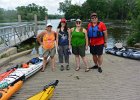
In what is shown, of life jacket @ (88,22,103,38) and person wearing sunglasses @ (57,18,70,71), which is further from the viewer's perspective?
person wearing sunglasses @ (57,18,70,71)

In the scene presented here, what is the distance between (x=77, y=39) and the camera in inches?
382

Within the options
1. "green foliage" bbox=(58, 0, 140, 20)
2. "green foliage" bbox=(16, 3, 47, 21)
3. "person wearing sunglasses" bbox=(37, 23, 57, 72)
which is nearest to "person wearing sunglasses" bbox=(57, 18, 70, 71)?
"person wearing sunglasses" bbox=(37, 23, 57, 72)

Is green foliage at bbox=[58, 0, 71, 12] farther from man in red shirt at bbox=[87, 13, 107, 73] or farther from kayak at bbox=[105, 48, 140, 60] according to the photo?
man in red shirt at bbox=[87, 13, 107, 73]

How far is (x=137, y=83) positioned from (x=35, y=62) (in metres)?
3.74

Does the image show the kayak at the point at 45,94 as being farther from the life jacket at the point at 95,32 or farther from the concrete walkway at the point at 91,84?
the life jacket at the point at 95,32

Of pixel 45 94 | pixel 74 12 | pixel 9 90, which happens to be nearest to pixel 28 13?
pixel 9 90

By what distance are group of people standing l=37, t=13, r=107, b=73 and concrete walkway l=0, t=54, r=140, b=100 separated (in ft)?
1.90

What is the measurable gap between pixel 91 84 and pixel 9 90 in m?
2.35

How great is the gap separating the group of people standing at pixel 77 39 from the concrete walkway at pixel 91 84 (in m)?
0.58

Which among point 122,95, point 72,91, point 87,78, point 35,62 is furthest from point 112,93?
point 35,62

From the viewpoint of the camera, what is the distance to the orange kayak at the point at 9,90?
6.66m

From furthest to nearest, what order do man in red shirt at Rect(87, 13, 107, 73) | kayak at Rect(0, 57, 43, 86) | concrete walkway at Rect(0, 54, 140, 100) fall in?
man in red shirt at Rect(87, 13, 107, 73), kayak at Rect(0, 57, 43, 86), concrete walkway at Rect(0, 54, 140, 100)

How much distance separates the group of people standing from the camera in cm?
955

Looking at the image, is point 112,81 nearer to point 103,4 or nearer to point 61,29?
point 61,29
